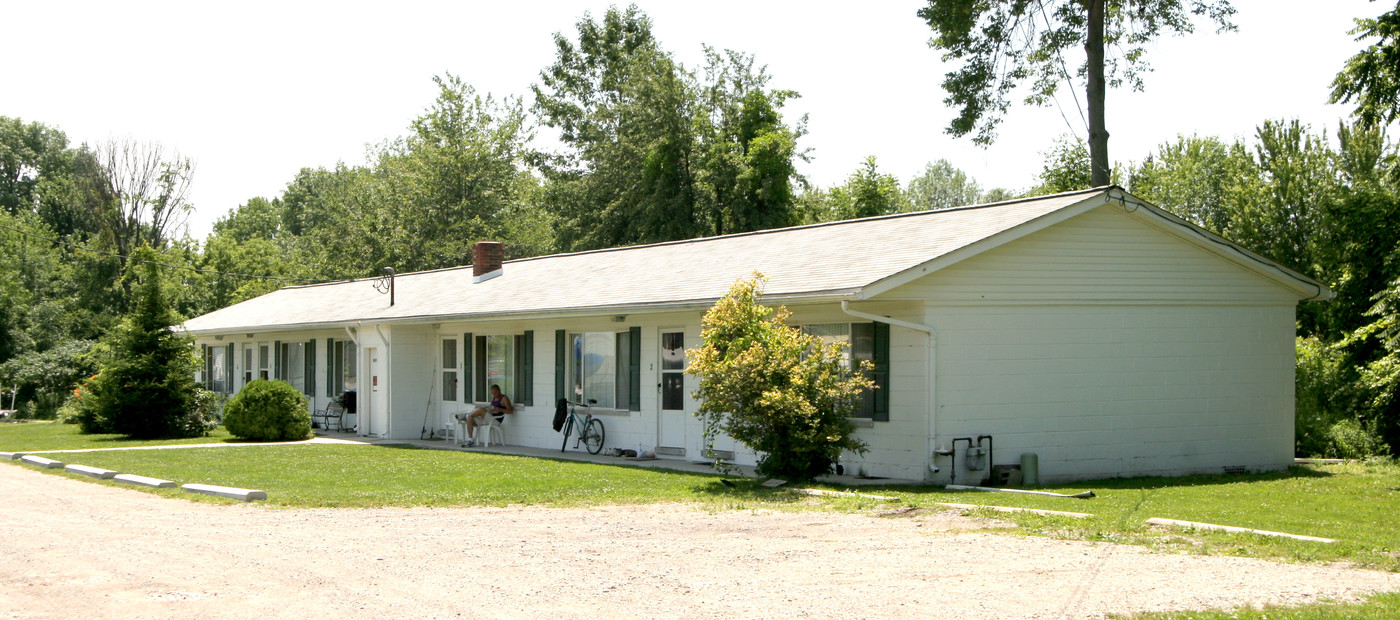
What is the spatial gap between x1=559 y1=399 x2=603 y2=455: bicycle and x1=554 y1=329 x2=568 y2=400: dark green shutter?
0.42 metres

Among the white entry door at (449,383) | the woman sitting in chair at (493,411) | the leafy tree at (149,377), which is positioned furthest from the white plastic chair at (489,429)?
the leafy tree at (149,377)

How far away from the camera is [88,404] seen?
1025 inches

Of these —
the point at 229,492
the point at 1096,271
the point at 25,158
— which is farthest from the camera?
the point at 25,158

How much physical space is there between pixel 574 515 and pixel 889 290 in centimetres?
473

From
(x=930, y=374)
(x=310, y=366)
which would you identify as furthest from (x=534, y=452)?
(x=310, y=366)

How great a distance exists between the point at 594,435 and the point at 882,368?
608cm

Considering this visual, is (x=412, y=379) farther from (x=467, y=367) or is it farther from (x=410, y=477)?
(x=410, y=477)

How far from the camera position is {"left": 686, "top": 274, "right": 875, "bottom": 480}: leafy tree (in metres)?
13.6

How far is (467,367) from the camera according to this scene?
883 inches

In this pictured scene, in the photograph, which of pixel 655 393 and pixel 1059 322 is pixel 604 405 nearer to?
pixel 655 393

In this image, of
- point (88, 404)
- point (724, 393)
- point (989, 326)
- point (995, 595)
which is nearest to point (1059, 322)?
point (989, 326)

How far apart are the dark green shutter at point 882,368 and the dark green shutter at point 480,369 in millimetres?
9539

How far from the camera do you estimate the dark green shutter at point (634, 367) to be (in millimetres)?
18250

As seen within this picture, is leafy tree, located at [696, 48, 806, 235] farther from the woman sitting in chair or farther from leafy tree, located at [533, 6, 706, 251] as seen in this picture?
the woman sitting in chair
